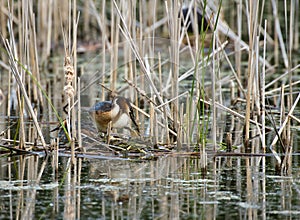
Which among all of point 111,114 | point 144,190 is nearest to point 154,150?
point 111,114

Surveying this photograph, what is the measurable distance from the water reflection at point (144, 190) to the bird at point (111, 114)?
1.51 ft

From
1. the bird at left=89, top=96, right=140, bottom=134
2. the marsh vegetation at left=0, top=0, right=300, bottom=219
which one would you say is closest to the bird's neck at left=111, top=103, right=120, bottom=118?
the bird at left=89, top=96, right=140, bottom=134

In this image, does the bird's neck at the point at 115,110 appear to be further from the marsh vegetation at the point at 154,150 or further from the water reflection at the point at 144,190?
the water reflection at the point at 144,190

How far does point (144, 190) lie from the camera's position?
12.8 ft

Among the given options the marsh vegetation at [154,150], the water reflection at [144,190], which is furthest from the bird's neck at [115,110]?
the water reflection at [144,190]

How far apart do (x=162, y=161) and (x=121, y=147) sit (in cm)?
34

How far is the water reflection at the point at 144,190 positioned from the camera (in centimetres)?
351

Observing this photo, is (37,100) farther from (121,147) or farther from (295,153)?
(295,153)

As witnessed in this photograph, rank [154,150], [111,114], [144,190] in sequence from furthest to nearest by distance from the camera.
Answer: [111,114] → [154,150] → [144,190]

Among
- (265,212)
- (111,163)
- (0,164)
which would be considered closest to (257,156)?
(111,163)

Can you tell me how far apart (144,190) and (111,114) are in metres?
1.17

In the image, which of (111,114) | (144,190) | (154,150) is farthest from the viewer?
(111,114)

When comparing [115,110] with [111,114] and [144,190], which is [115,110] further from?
[144,190]

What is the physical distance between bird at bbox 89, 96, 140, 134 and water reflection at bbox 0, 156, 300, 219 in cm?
46
